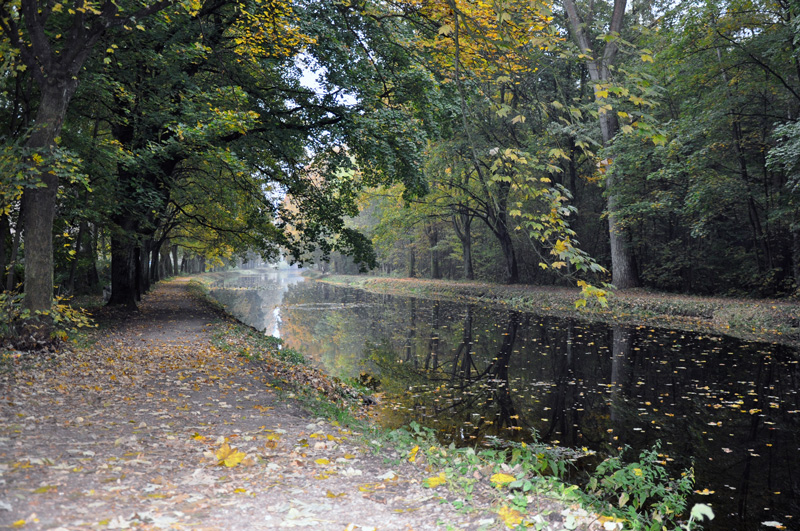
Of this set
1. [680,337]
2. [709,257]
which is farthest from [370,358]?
[709,257]

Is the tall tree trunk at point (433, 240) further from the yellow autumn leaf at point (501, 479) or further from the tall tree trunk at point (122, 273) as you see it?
the yellow autumn leaf at point (501, 479)

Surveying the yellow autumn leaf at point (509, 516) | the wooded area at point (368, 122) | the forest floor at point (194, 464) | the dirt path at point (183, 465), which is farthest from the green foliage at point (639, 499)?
the wooded area at point (368, 122)

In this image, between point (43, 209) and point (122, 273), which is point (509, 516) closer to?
point (43, 209)

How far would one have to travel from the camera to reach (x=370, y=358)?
513 inches

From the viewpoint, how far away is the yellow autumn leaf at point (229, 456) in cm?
408

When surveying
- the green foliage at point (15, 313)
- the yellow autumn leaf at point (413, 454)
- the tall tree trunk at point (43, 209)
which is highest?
the tall tree trunk at point (43, 209)

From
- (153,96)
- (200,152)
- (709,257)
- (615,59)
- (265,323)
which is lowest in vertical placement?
(265,323)

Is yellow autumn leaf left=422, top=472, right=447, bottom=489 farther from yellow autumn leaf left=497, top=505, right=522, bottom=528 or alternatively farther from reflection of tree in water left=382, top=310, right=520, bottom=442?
reflection of tree in water left=382, top=310, right=520, bottom=442

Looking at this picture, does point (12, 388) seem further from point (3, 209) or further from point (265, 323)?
point (265, 323)

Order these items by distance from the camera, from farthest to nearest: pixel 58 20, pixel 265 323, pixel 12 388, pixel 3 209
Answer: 1. pixel 265 323
2. pixel 58 20
3. pixel 3 209
4. pixel 12 388

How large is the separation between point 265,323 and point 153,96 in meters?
12.3

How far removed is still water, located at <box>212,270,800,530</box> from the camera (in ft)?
18.1

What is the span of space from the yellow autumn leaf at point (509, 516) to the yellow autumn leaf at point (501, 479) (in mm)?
391

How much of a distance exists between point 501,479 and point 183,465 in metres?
2.78
